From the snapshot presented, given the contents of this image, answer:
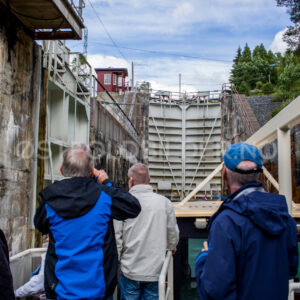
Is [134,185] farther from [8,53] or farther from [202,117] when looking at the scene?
[202,117]

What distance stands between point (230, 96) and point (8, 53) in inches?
631

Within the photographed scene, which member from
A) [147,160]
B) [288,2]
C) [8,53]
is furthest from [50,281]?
[288,2]

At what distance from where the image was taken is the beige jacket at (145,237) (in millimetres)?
2430

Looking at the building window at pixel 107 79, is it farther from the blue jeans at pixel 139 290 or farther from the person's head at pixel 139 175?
the blue jeans at pixel 139 290

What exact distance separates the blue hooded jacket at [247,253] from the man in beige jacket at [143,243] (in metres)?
1.06

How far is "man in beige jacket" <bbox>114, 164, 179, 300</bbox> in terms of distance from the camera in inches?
95.7

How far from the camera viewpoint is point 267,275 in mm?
1383

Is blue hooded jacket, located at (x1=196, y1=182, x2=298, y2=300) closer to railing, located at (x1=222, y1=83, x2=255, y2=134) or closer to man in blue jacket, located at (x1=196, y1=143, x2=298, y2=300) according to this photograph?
man in blue jacket, located at (x1=196, y1=143, x2=298, y2=300)

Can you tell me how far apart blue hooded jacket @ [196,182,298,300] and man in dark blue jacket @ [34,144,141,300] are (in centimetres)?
61

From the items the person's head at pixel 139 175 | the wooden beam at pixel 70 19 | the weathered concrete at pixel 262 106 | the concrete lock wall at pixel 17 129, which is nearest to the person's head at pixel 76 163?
the person's head at pixel 139 175

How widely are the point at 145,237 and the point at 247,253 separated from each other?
3.88 ft

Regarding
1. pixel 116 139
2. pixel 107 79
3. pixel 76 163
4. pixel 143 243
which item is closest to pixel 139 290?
pixel 143 243

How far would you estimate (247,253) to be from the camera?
4.50 feet

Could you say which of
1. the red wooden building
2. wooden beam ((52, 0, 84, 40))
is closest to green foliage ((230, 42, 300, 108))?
the red wooden building
